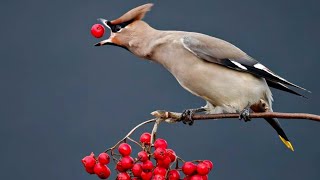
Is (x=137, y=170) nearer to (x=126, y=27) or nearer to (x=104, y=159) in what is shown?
(x=104, y=159)

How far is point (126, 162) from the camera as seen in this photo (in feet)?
7.75

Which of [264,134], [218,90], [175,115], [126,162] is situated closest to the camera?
[126,162]

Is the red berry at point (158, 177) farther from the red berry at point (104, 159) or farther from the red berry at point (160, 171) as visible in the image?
the red berry at point (104, 159)

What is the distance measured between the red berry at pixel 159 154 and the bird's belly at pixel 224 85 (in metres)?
0.67

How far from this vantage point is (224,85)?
9.86 feet

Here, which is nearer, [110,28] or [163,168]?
[163,168]

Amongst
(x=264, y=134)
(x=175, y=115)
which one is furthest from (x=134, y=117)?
(x=175, y=115)

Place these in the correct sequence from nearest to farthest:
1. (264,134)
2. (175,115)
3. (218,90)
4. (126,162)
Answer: (126,162), (175,115), (218,90), (264,134)

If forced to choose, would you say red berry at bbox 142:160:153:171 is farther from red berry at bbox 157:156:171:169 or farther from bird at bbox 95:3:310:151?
bird at bbox 95:3:310:151

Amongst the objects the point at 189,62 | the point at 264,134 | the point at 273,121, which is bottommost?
the point at 264,134

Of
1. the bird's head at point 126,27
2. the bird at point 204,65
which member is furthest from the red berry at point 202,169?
the bird's head at point 126,27

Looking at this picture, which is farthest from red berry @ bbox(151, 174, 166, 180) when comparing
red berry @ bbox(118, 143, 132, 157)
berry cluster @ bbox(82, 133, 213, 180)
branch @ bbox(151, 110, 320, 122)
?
branch @ bbox(151, 110, 320, 122)

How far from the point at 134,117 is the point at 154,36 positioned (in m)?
3.00

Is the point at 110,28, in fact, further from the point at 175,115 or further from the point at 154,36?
the point at 175,115
